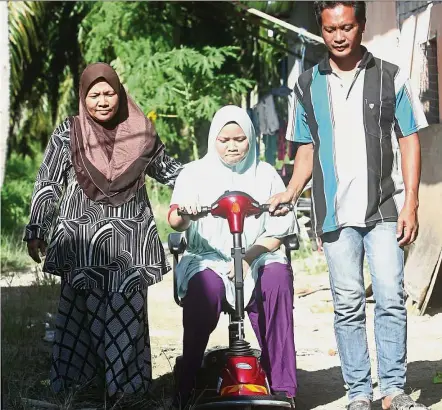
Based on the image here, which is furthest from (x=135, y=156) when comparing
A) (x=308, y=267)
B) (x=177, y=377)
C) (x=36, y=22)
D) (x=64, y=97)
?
(x=64, y=97)

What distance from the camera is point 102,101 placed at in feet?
17.3

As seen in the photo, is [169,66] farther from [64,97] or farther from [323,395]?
[323,395]

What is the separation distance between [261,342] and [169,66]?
1105 centimetres

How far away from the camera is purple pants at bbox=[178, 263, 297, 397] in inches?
197

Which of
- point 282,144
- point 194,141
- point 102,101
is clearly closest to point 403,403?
point 102,101

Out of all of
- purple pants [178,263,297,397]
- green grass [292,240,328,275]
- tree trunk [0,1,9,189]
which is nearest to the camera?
purple pants [178,263,297,397]

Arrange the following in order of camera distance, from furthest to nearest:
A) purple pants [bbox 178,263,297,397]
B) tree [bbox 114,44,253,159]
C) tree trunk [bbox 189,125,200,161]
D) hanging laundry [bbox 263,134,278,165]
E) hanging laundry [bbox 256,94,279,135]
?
1. tree trunk [bbox 189,125,200,161]
2. tree [bbox 114,44,253,159]
3. hanging laundry [bbox 263,134,278,165]
4. hanging laundry [bbox 256,94,279,135]
5. purple pants [bbox 178,263,297,397]

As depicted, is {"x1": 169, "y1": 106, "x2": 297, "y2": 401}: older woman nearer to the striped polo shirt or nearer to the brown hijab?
the brown hijab

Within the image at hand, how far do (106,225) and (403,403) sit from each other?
1767 mm

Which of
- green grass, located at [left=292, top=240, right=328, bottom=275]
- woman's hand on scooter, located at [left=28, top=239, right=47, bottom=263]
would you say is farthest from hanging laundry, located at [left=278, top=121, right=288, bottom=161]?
woman's hand on scooter, located at [left=28, top=239, right=47, bottom=263]

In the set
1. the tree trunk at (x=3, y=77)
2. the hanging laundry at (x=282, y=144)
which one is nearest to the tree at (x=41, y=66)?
the hanging laundry at (x=282, y=144)

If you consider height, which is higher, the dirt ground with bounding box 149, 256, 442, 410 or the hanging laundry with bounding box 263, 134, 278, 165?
the hanging laundry with bounding box 263, 134, 278, 165

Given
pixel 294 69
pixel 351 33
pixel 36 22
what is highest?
pixel 36 22

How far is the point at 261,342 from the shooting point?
203 inches
